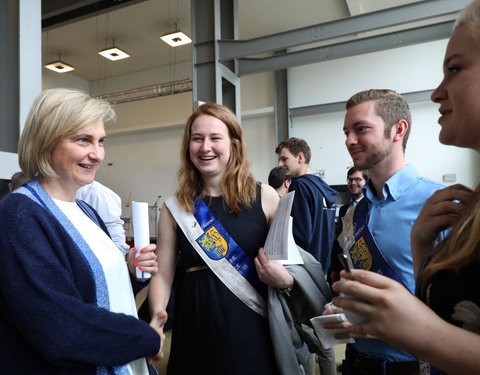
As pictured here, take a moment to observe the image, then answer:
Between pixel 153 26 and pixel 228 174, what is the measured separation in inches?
325

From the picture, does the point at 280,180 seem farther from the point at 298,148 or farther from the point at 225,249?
the point at 225,249

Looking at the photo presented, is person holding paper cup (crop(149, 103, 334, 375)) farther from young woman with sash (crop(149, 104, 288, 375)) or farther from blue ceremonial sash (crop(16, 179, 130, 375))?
blue ceremonial sash (crop(16, 179, 130, 375))

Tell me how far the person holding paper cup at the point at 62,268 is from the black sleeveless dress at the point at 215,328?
268 millimetres

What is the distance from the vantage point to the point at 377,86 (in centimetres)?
785

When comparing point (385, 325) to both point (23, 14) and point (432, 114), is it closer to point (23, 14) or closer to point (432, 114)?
point (23, 14)

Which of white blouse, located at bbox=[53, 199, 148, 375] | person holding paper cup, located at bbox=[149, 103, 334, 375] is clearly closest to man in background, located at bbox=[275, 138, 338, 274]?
person holding paper cup, located at bbox=[149, 103, 334, 375]

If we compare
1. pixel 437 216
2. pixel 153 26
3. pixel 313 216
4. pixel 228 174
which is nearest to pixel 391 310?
pixel 437 216

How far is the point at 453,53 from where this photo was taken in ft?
2.21

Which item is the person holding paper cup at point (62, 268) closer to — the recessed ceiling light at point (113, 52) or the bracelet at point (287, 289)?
the bracelet at point (287, 289)

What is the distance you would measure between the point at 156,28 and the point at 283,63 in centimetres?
495

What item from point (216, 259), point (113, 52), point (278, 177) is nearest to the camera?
point (216, 259)

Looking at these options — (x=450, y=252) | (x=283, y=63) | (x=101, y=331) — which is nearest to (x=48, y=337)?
(x=101, y=331)

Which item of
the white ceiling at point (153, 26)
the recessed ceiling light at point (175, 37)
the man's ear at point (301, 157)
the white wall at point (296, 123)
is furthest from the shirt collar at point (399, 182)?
the recessed ceiling light at point (175, 37)

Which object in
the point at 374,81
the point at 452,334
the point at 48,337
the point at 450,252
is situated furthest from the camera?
the point at 374,81
